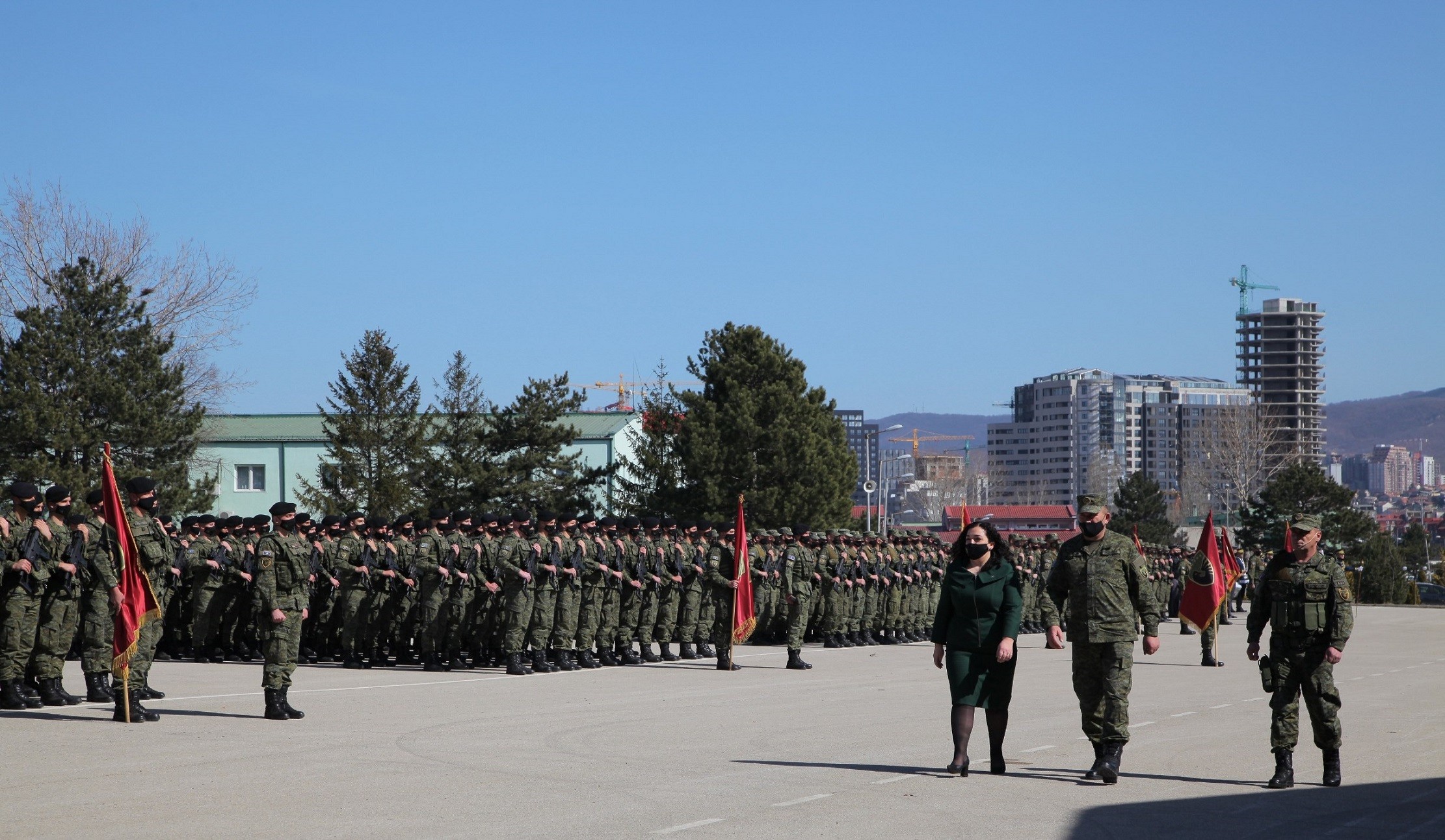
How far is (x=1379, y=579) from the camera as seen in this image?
60844 mm

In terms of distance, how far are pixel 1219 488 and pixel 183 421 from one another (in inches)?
4703

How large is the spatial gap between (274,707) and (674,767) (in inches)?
175

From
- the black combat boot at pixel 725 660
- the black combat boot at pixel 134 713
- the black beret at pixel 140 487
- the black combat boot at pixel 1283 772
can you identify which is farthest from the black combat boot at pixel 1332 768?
the black combat boot at pixel 725 660

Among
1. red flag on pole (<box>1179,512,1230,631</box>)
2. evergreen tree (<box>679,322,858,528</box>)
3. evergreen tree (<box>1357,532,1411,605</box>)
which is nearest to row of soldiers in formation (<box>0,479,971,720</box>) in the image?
red flag on pole (<box>1179,512,1230,631</box>)

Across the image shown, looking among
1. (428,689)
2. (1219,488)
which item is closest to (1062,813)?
(428,689)

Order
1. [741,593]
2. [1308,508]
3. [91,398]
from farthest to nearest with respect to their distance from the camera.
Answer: [1308,508]
[91,398]
[741,593]

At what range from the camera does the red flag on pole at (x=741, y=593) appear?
20.6 metres

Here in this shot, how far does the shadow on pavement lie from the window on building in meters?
57.3

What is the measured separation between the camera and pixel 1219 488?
140 metres

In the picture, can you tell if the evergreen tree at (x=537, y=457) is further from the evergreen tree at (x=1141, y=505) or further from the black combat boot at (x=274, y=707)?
the evergreen tree at (x=1141, y=505)

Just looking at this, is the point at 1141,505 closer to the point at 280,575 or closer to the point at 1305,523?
the point at 280,575

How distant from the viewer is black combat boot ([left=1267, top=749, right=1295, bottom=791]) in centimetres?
1010

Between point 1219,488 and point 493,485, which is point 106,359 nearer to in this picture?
point 493,485

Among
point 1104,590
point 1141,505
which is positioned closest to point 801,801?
point 1104,590
